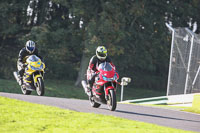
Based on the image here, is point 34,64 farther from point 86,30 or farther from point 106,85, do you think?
point 86,30

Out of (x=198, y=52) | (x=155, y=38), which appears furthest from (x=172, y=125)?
(x=155, y=38)

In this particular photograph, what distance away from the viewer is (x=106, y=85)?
12.7 meters


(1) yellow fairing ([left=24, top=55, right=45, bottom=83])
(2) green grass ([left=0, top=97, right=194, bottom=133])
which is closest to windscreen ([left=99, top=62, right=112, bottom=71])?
(2) green grass ([left=0, top=97, right=194, bottom=133])

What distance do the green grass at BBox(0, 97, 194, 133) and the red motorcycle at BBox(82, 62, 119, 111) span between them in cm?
158

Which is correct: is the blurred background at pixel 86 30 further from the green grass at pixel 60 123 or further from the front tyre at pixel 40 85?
the green grass at pixel 60 123

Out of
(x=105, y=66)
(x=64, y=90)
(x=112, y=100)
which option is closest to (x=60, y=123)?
(x=112, y=100)

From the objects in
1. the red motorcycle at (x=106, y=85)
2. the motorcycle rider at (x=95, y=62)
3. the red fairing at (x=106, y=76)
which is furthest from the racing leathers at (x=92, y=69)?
the red fairing at (x=106, y=76)

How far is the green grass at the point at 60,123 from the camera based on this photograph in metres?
8.82

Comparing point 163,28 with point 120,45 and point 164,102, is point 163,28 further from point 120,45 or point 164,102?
point 164,102

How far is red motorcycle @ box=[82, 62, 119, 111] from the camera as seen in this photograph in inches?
492

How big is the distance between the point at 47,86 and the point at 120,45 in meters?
6.75

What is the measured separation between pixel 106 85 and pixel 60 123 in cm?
345

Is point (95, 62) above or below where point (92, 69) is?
above

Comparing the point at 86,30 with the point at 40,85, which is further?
the point at 86,30
